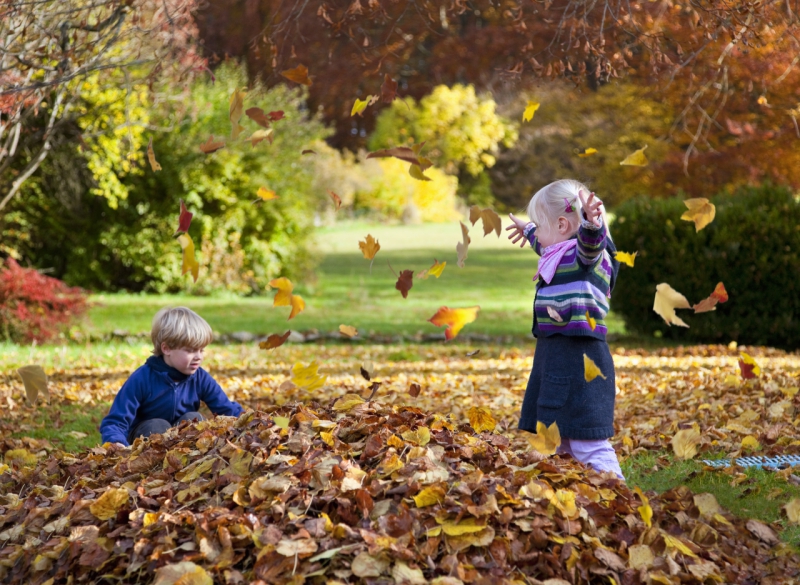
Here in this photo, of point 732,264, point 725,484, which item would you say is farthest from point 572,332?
point 732,264

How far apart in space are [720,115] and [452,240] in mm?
9698

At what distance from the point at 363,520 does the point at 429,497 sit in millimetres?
217

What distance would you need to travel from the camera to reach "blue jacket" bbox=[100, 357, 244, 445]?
3682 mm

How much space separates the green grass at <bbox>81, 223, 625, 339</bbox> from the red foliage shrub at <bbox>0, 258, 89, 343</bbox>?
60 cm

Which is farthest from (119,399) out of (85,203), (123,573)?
(85,203)

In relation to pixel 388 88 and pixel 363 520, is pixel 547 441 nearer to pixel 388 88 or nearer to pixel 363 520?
pixel 363 520

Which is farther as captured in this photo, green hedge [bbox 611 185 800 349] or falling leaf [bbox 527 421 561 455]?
green hedge [bbox 611 185 800 349]

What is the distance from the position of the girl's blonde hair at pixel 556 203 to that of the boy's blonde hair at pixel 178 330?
1.60 metres

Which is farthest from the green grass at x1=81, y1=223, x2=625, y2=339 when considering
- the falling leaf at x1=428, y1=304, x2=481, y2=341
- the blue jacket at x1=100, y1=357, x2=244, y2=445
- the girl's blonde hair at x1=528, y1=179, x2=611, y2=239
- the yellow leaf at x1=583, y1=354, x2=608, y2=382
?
the falling leaf at x1=428, y1=304, x2=481, y2=341

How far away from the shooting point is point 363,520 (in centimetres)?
237

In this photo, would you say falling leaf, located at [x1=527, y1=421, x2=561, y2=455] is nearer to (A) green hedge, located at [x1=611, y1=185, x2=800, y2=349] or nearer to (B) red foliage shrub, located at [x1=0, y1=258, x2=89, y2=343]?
(A) green hedge, located at [x1=611, y1=185, x2=800, y2=349]

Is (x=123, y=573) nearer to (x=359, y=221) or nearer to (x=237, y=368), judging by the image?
(x=237, y=368)

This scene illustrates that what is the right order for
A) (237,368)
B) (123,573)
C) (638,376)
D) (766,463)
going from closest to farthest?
(123,573) < (766,463) < (638,376) < (237,368)

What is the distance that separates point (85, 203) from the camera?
12.1 meters
